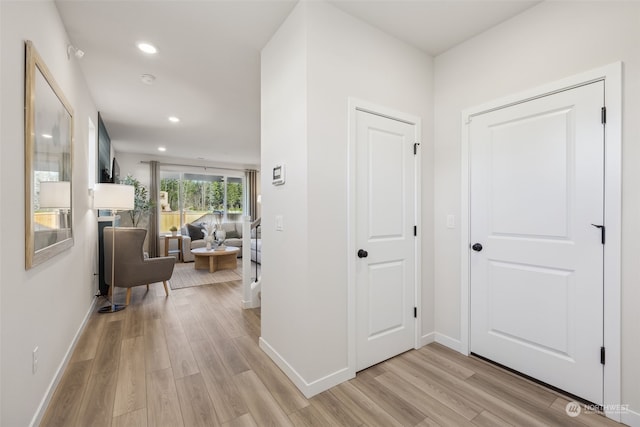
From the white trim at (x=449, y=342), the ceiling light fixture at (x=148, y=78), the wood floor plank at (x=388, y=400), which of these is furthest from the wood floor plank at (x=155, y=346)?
the ceiling light fixture at (x=148, y=78)

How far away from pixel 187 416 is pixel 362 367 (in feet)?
3.95

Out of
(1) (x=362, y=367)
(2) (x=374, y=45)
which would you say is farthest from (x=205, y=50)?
(1) (x=362, y=367)

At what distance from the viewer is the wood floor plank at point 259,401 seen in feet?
5.38

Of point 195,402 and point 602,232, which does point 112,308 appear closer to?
point 195,402

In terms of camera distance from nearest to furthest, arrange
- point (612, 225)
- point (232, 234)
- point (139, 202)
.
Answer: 1. point (612, 225)
2. point (139, 202)
3. point (232, 234)

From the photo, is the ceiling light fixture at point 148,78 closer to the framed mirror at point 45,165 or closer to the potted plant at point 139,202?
the framed mirror at point 45,165

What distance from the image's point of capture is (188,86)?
336cm

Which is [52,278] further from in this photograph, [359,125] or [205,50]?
[359,125]

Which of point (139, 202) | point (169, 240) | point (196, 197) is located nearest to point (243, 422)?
point (169, 240)

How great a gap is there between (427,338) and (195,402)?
1.93 meters

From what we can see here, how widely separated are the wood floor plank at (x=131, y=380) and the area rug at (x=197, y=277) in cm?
211

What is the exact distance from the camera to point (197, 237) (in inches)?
279

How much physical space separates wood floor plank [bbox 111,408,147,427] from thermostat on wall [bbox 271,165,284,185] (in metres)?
1.68

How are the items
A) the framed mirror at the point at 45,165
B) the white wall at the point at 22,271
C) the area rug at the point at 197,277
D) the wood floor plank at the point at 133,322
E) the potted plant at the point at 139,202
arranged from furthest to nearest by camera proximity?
the potted plant at the point at 139,202, the area rug at the point at 197,277, the wood floor plank at the point at 133,322, the framed mirror at the point at 45,165, the white wall at the point at 22,271
